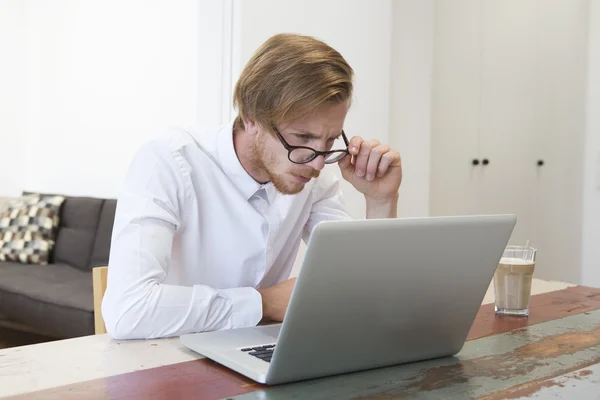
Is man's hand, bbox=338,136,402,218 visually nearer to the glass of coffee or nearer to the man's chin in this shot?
the man's chin

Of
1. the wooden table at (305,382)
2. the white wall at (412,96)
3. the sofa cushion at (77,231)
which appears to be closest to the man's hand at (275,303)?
the wooden table at (305,382)

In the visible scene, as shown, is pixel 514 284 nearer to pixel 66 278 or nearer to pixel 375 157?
pixel 375 157

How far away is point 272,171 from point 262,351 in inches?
21.8

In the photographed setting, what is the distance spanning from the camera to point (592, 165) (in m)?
4.21

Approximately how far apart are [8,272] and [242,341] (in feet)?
9.88

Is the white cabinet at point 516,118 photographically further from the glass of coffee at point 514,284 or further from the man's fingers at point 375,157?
the glass of coffee at point 514,284

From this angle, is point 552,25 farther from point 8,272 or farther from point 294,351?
point 294,351

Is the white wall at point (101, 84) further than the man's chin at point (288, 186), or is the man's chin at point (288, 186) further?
the white wall at point (101, 84)

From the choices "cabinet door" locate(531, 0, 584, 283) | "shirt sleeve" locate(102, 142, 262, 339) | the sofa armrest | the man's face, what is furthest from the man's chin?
"cabinet door" locate(531, 0, 584, 283)

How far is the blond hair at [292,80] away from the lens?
1.39 meters

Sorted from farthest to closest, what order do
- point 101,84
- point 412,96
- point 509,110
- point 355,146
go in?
point 101,84, point 509,110, point 412,96, point 355,146

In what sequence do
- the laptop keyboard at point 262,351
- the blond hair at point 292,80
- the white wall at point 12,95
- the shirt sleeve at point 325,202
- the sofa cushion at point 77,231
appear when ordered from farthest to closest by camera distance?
the white wall at point 12,95, the sofa cushion at point 77,231, the shirt sleeve at point 325,202, the blond hair at point 292,80, the laptop keyboard at point 262,351

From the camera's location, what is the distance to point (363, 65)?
306 cm

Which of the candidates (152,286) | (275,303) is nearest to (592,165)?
(275,303)
